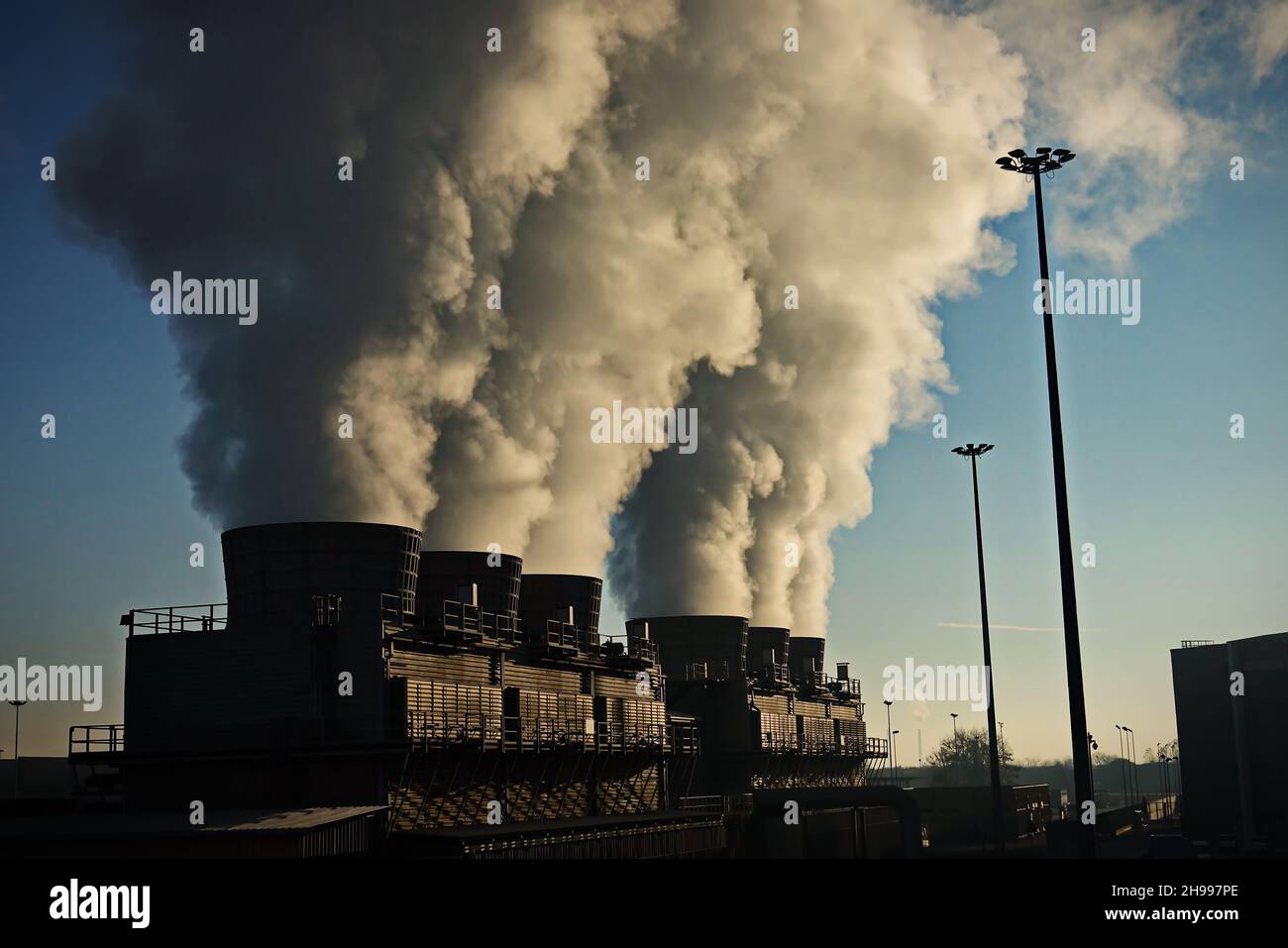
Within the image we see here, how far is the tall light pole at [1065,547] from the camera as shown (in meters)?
29.0

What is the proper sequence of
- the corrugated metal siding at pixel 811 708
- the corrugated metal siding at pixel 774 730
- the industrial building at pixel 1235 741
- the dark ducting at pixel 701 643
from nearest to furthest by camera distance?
the industrial building at pixel 1235 741, the corrugated metal siding at pixel 774 730, the dark ducting at pixel 701 643, the corrugated metal siding at pixel 811 708

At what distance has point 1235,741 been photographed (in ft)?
254

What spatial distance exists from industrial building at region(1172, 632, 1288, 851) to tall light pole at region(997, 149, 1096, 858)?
51.2 m

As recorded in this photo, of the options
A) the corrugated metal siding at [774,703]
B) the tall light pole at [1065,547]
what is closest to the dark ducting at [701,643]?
the corrugated metal siding at [774,703]

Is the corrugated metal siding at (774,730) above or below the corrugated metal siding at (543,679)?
below

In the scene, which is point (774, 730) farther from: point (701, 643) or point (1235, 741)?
point (1235, 741)

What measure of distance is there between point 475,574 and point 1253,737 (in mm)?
48950

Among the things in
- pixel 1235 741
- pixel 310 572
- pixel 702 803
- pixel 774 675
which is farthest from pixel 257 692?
pixel 1235 741

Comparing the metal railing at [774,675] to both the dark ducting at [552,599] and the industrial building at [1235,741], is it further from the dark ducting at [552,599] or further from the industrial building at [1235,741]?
the dark ducting at [552,599]

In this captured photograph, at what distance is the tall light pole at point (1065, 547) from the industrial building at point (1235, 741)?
5124 cm

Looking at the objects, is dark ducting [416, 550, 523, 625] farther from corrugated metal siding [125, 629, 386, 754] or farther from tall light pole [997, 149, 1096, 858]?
tall light pole [997, 149, 1096, 858]

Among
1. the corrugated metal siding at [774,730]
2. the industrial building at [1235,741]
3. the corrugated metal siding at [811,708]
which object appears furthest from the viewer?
the corrugated metal siding at [811,708]
